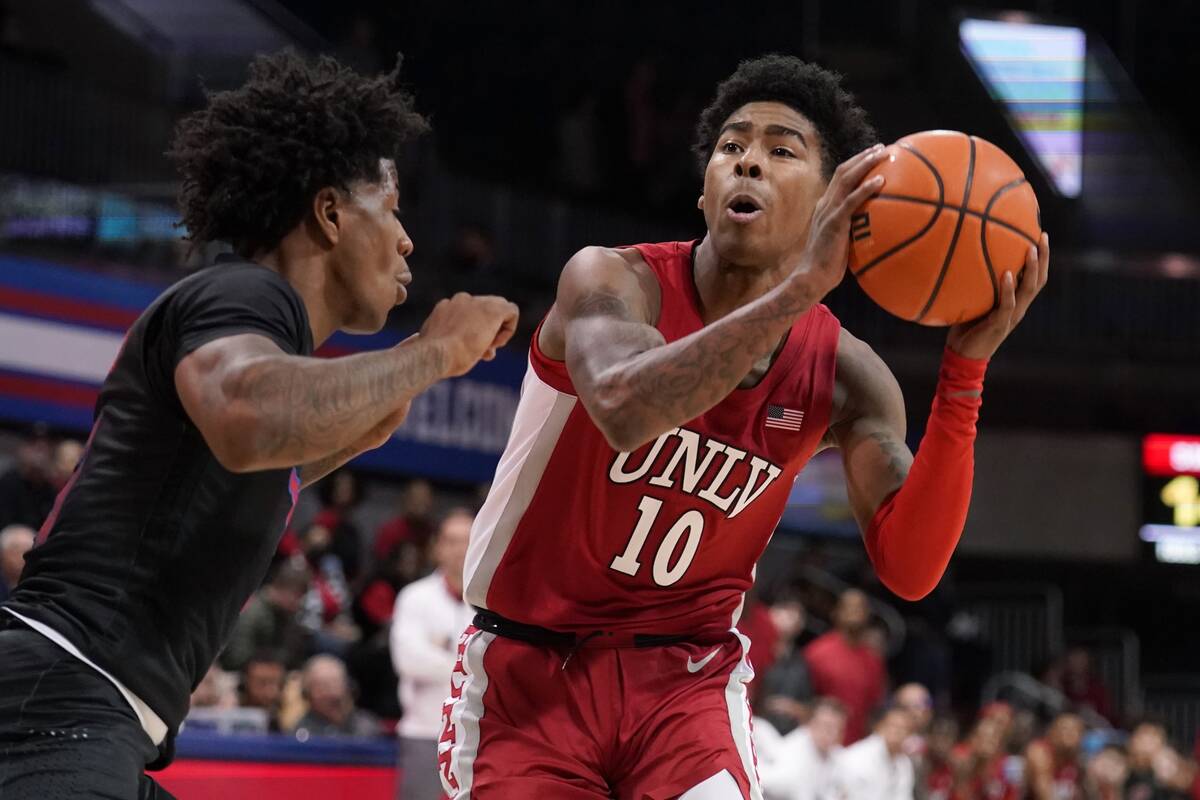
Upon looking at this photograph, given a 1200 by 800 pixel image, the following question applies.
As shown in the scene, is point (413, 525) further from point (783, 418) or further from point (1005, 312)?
point (1005, 312)

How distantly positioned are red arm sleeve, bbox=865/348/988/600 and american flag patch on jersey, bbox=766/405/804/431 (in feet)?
1.00

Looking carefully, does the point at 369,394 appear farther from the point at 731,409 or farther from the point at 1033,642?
the point at 1033,642

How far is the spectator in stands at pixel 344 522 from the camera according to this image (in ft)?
41.7

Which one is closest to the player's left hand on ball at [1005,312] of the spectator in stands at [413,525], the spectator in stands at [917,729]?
the spectator in stands at [917,729]

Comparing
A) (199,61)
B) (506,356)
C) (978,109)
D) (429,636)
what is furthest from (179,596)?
(978,109)

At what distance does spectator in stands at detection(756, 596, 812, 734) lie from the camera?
11555 mm

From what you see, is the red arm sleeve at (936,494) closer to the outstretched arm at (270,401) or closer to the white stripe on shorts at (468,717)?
the white stripe on shorts at (468,717)

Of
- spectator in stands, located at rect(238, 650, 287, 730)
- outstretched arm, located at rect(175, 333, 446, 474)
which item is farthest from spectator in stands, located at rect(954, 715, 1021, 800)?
outstretched arm, located at rect(175, 333, 446, 474)

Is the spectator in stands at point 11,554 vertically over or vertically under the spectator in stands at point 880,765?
over

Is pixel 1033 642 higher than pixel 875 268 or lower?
lower

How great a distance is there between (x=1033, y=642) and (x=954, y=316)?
18.3 m

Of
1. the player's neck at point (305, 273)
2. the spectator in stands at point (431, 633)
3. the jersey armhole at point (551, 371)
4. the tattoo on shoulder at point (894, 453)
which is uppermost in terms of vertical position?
the player's neck at point (305, 273)

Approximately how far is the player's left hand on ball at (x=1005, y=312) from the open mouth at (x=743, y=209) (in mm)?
556

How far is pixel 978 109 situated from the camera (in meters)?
24.4
